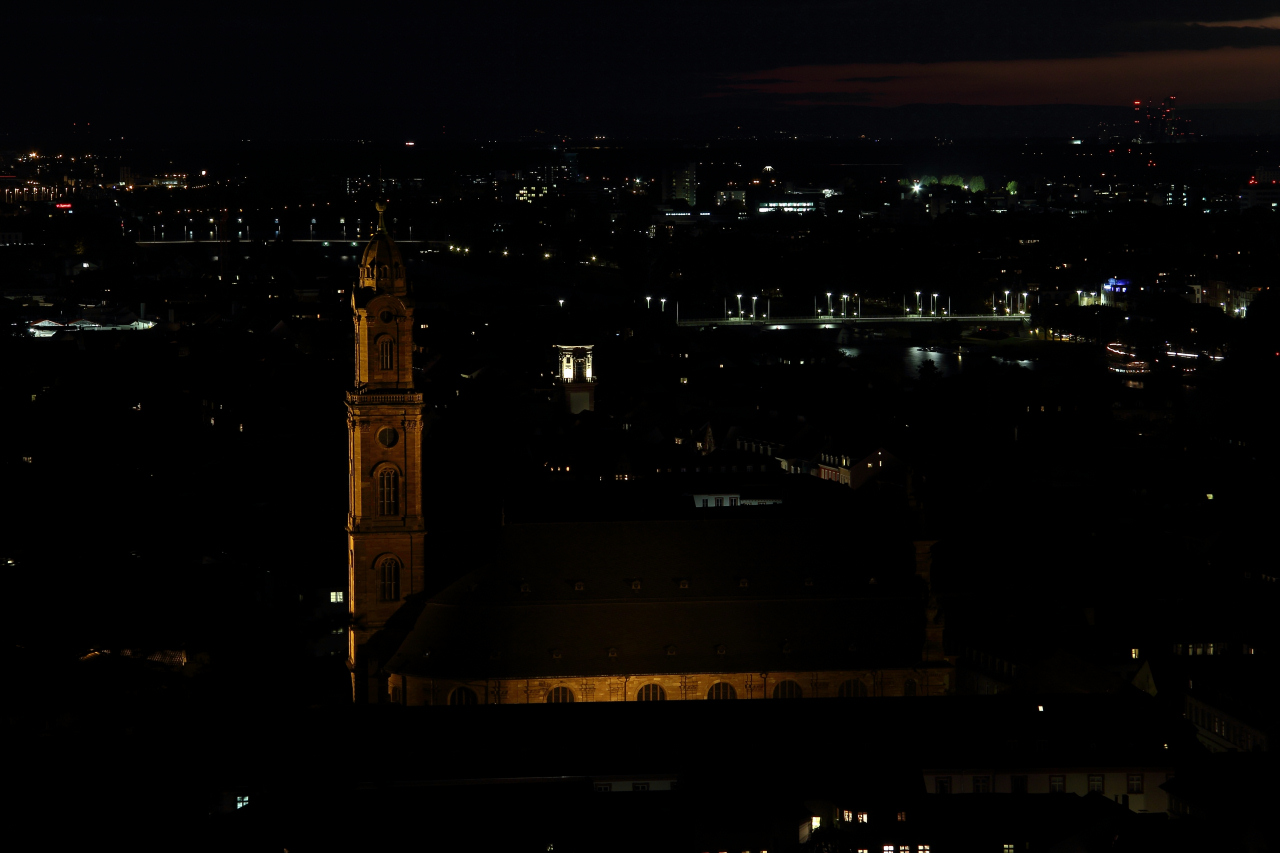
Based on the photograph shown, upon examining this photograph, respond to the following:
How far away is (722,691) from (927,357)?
7691cm

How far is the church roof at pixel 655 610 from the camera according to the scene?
2817cm

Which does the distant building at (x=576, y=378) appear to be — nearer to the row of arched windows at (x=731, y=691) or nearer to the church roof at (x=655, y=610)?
the church roof at (x=655, y=610)

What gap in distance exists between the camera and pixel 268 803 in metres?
25.1

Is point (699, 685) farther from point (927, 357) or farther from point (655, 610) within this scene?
point (927, 357)

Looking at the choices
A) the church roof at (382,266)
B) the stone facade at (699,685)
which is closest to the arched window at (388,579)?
the stone facade at (699,685)

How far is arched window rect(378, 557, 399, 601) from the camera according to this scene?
2978cm

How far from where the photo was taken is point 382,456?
29.7 metres

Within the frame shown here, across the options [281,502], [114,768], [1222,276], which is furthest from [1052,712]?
[1222,276]

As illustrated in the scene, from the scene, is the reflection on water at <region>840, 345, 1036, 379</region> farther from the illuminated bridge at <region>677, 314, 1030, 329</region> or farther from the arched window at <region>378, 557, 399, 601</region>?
the arched window at <region>378, 557, 399, 601</region>

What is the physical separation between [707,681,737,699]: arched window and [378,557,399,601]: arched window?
523 cm

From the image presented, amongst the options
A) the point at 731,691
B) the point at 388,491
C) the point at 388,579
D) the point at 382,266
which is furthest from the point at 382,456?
the point at 731,691

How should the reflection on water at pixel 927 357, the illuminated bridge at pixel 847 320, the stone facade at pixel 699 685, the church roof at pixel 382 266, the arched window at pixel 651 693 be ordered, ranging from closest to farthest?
the stone facade at pixel 699 685 → the arched window at pixel 651 693 → the church roof at pixel 382 266 → the reflection on water at pixel 927 357 → the illuminated bridge at pixel 847 320

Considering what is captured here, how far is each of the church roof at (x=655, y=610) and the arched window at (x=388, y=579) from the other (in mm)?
1241

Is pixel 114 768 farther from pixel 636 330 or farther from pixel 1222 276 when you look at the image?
pixel 1222 276
